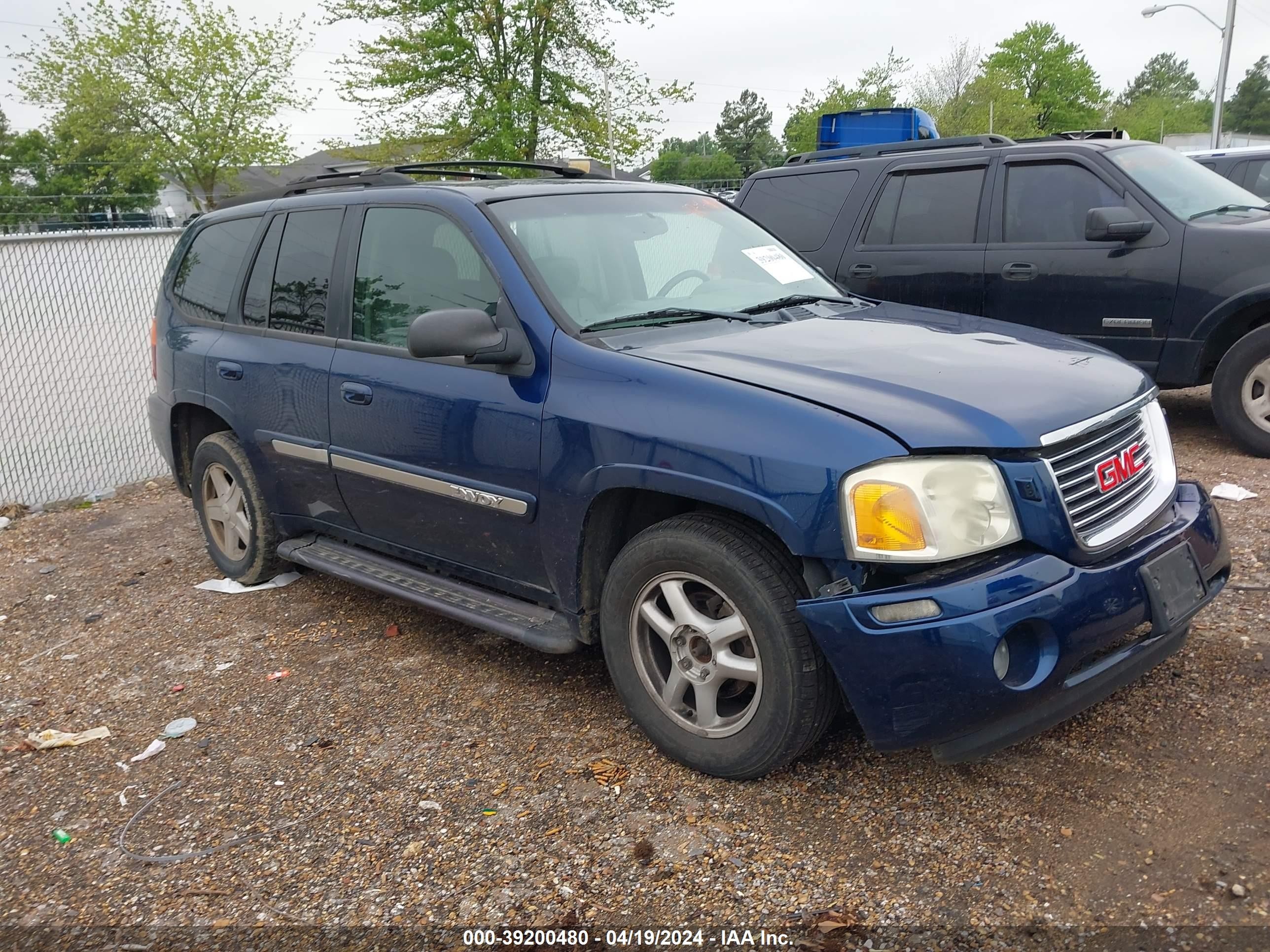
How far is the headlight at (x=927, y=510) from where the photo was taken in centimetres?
262

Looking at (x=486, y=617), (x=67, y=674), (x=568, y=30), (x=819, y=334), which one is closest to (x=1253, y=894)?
(x=819, y=334)

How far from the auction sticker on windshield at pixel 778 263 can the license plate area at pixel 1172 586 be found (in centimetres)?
185

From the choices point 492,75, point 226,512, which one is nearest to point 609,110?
point 492,75

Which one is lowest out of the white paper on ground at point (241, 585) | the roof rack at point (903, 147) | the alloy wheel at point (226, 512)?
the white paper on ground at point (241, 585)

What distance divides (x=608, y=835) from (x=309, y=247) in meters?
2.89

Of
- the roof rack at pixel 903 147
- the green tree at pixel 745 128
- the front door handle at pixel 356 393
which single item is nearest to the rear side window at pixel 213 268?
the front door handle at pixel 356 393

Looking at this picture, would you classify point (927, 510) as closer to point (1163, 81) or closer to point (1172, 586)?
point (1172, 586)

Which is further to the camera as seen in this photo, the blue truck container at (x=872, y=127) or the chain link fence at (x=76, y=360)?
the blue truck container at (x=872, y=127)

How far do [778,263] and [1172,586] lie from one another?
2069 millimetres

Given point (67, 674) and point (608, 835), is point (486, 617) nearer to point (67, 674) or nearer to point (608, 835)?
point (608, 835)

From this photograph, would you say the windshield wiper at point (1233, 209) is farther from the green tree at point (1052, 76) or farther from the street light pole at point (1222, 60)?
the green tree at point (1052, 76)

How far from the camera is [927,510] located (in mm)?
2613

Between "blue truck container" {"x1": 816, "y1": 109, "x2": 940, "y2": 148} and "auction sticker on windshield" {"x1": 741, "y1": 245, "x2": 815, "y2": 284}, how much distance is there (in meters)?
11.7

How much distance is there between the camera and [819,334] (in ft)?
11.4
